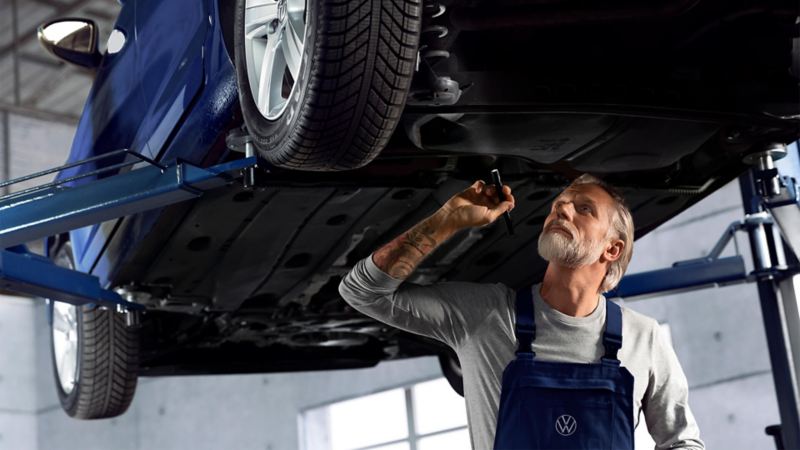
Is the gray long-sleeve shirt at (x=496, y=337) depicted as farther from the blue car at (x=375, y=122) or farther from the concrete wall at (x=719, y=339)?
the concrete wall at (x=719, y=339)

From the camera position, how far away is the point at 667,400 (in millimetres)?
2543

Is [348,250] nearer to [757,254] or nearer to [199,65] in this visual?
[199,65]

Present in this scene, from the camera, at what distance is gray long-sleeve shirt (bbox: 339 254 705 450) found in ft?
8.03

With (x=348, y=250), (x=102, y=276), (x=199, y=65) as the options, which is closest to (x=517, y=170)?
(x=348, y=250)

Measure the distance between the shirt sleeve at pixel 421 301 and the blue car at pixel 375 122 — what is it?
41cm

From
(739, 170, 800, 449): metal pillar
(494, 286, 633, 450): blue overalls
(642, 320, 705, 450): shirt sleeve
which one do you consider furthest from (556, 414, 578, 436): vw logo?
(739, 170, 800, 449): metal pillar

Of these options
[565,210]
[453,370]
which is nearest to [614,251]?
[565,210]

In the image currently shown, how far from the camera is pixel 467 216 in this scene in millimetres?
2410

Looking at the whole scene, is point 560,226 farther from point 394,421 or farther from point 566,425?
point 394,421

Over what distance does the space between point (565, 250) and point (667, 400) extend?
41 cm

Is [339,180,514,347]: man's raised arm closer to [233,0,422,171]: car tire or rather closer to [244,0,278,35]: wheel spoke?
[233,0,422,171]: car tire

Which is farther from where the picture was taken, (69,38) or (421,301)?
(69,38)

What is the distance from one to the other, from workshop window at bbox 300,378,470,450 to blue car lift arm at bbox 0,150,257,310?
264 inches

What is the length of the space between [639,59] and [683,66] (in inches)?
5.2
